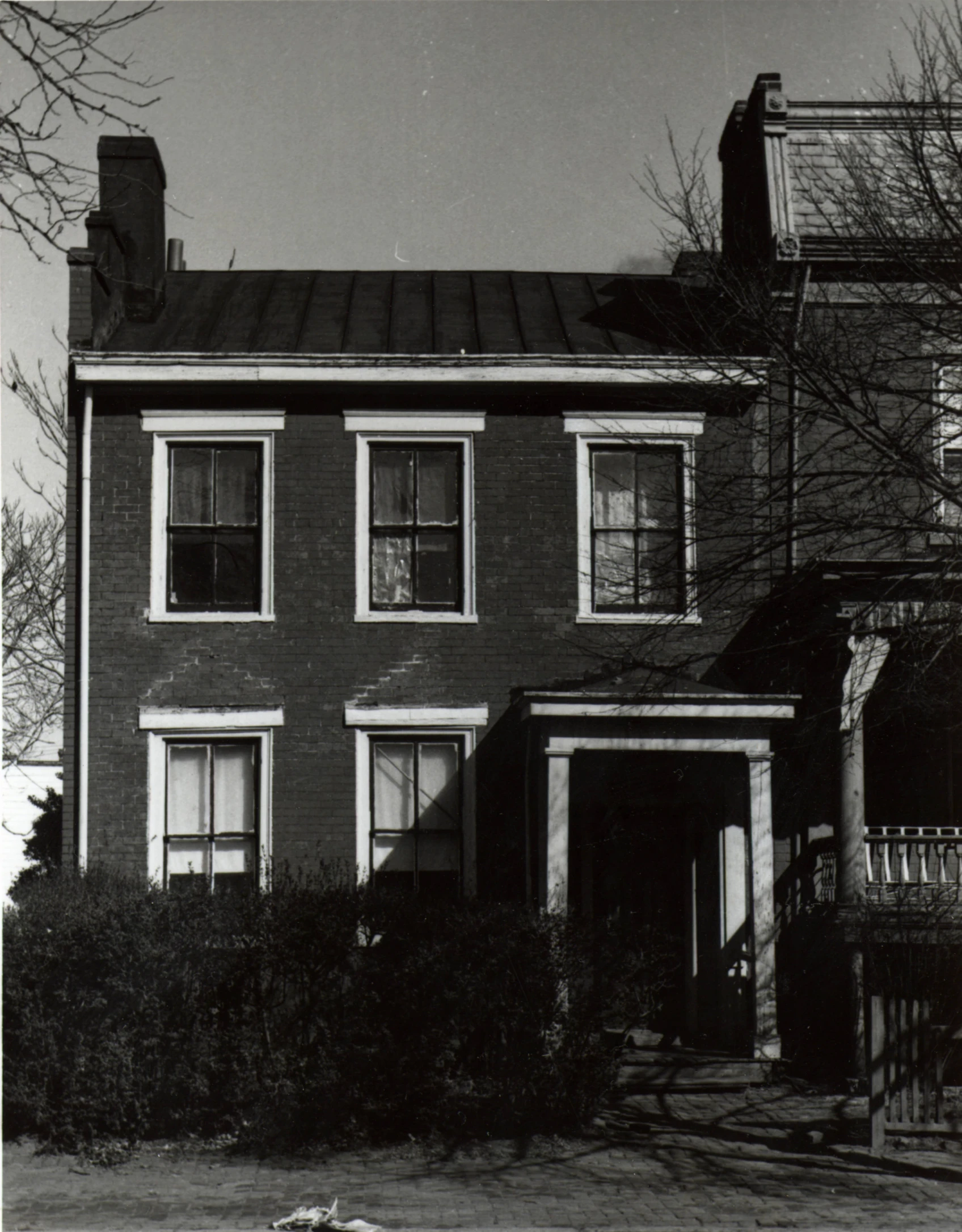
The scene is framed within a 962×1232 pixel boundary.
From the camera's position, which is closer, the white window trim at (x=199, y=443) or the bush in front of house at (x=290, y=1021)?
the bush in front of house at (x=290, y=1021)

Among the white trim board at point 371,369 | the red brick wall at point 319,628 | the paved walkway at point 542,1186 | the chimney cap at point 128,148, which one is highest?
the chimney cap at point 128,148

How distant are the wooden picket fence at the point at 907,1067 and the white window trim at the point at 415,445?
5.82 m

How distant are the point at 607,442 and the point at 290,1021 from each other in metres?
6.93

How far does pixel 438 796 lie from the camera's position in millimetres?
13539

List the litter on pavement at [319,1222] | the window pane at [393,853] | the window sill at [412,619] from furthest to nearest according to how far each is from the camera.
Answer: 1. the window sill at [412,619]
2. the window pane at [393,853]
3. the litter on pavement at [319,1222]

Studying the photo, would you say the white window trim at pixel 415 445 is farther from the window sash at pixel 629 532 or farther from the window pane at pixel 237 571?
the window sash at pixel 629 532

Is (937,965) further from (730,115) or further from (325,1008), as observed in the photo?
(730,115)

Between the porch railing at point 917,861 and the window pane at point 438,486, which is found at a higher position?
the window pane at point 438,486

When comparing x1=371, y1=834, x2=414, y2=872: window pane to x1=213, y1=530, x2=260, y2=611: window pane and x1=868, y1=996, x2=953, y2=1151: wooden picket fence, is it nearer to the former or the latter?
x1=213, y1=530, x2=260, y2=611: window pane

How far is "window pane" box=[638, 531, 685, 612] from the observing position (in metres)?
11.8

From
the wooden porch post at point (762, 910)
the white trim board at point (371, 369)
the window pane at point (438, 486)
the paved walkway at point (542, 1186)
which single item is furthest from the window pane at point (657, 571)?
the paved walkway at point (542, 1186)

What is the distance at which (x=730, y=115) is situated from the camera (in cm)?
1688

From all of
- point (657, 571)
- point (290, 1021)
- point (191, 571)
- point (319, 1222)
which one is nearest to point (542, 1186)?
point (319, 1222)

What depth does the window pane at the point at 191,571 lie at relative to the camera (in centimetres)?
1373
